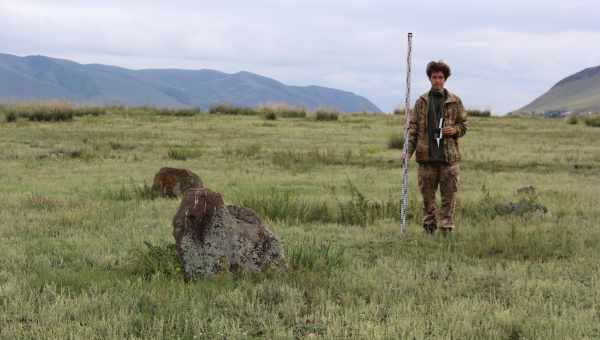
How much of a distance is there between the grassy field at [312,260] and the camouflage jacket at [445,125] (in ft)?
3.36

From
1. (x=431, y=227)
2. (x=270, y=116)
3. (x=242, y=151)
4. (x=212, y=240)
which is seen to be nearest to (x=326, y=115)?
(x=270, y=116)

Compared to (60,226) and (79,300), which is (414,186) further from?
(79,300)

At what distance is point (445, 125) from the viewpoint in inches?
314

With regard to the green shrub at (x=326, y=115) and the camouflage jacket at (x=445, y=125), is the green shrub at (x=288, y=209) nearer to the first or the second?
the camouflage jacket at (x=445, y=125)

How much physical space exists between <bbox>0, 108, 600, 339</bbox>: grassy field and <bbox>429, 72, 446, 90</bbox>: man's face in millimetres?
1811

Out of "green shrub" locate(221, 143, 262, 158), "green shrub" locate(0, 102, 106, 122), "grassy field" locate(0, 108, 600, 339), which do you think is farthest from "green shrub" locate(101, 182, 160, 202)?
"green shrub" locate(0, 102, 106, 122)

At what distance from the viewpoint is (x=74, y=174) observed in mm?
14125

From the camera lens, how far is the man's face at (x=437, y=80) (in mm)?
7945

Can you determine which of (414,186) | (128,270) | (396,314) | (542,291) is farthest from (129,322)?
(414,186)

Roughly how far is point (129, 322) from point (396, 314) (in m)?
2.02

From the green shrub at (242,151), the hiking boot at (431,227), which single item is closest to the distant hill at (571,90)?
the green shrub at (242,151)

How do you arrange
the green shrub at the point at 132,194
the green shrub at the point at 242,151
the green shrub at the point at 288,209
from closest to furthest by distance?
1. the green shrub at the point at 288,209
2. the green shrub at the point at 132,194
3. the green shrub at the point at 242,151

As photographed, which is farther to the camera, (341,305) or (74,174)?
(74,174)

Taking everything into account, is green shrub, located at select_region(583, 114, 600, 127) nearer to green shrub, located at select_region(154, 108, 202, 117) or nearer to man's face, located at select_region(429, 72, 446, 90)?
green shrub, located at select_region(154, 108, 202, 117)
